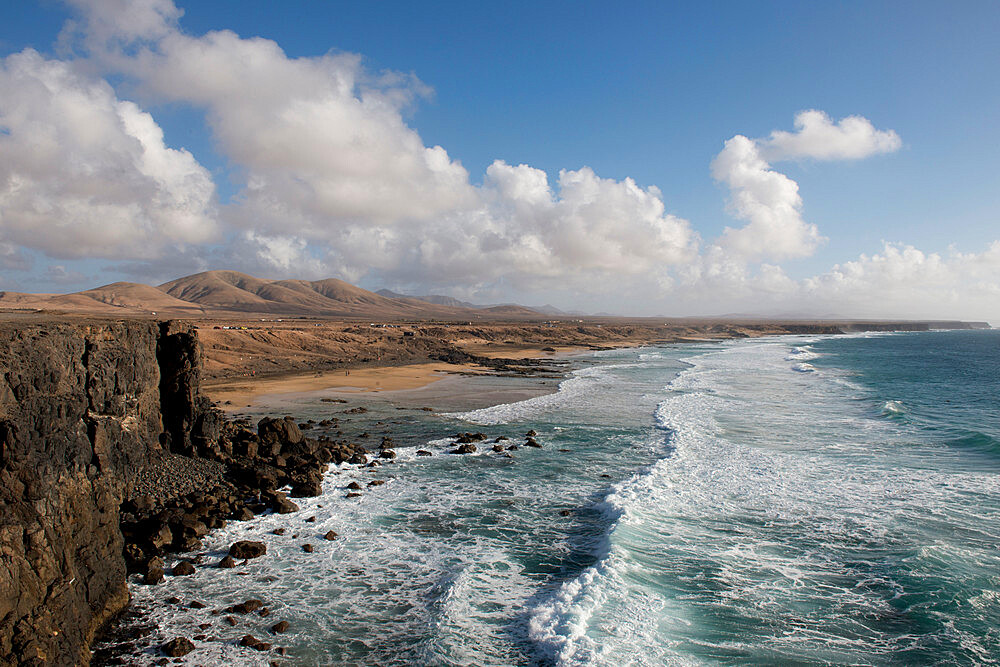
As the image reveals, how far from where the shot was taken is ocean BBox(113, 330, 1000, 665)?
10000 mm

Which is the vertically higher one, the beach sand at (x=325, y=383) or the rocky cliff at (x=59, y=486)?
the rocky cliff at (x=59, y=486)

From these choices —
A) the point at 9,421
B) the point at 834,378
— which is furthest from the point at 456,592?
the point at 834,378

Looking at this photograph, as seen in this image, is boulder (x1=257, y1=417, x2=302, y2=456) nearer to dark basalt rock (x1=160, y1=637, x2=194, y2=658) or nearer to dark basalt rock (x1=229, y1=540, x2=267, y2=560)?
dark basalt rock (x1=229, y1=540, x2=267, y2=560)

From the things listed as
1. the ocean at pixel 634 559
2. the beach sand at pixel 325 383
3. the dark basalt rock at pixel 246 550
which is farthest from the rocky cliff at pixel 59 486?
the beach sand at pixel 325 383

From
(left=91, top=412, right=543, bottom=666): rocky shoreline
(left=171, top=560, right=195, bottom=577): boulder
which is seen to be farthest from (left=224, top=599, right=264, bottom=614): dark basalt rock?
(left=171, top=560, right=195, bottom=577): boulder

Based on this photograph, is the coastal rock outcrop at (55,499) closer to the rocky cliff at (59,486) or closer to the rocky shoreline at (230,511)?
the rocky cliff at (59,486)

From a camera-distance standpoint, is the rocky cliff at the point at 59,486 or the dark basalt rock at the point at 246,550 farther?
the dark basalt rock at the point at 246,550

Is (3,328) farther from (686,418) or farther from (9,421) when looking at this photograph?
(686,418)

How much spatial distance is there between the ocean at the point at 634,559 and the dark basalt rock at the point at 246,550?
42 centimetres

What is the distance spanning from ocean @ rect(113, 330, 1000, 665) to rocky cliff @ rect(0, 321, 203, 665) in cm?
140

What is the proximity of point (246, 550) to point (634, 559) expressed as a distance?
31.3 ft

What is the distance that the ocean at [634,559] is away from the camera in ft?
32.8

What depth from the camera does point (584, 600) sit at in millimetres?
11188

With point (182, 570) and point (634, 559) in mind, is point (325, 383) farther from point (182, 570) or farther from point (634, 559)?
point (634, 559)
